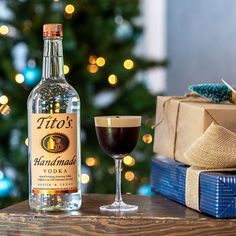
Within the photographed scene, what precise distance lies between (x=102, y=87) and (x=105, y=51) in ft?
0.54

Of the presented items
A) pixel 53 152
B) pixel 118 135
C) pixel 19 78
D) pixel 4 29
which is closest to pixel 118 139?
pixel 118 135

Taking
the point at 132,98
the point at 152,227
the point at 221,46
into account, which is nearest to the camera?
the point at 152,227

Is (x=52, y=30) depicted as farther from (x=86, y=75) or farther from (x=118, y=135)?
(x=86, y=75)

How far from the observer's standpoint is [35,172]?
1146 millimetres

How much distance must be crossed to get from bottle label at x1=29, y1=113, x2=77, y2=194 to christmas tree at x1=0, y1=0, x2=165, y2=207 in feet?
5.31

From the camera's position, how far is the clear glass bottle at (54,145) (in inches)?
44.7

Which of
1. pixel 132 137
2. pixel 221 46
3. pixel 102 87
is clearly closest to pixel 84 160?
pixel 102 87

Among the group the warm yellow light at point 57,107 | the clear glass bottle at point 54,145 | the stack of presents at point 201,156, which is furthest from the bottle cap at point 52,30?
the stack of presents at point 201,156

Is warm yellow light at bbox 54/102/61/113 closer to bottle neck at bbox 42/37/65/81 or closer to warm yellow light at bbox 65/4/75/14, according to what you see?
bottle neck at bbox 42/37/65/81

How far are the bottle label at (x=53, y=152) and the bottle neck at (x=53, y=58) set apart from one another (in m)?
0.09

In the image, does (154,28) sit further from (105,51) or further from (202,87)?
(202,87)

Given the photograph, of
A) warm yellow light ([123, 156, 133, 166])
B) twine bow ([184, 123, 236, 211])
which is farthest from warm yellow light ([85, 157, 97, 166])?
twine bow ([184, 123, 236, 211])

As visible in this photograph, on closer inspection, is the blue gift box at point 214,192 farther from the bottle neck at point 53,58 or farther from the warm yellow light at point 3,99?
the warm yellow light at point 3,99

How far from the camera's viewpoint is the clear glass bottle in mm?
1136
